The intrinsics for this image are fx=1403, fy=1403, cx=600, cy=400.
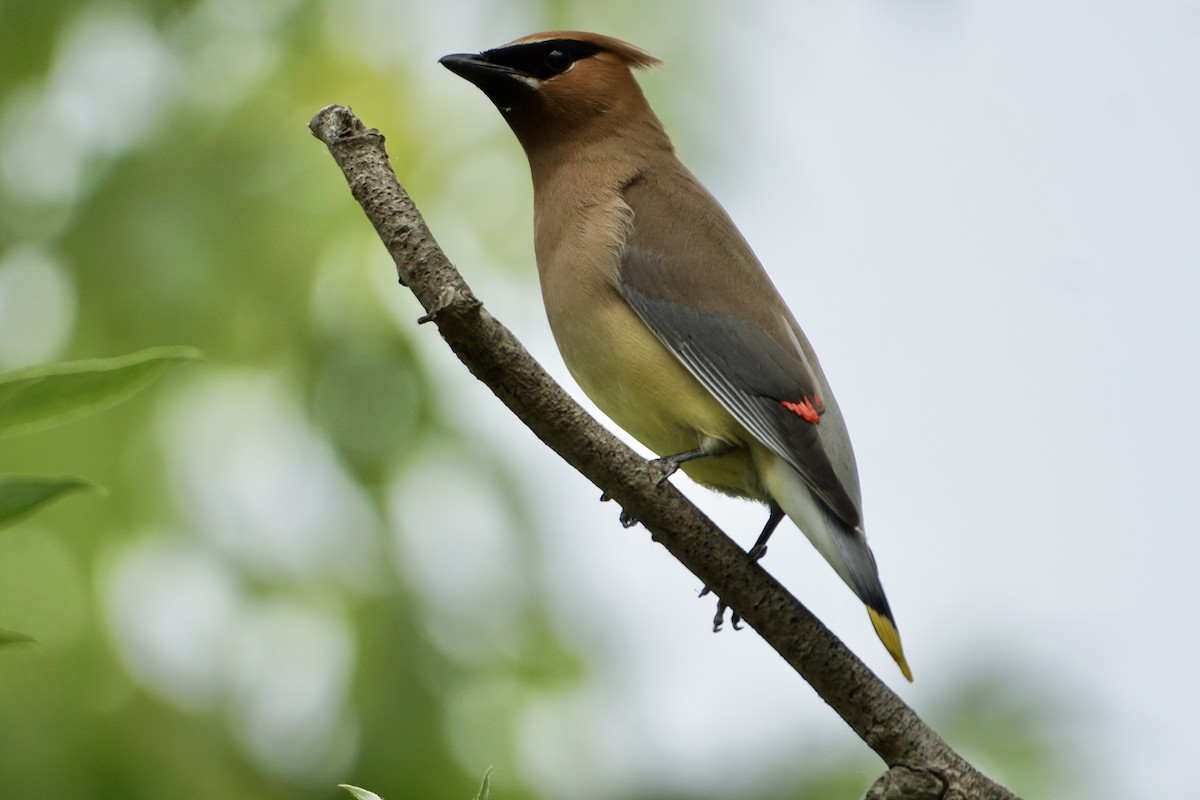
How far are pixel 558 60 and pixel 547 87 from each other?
0.34 feet

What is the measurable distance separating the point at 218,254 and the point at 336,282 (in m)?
0.53

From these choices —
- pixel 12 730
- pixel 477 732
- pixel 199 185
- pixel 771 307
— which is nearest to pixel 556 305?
pixel 771 307

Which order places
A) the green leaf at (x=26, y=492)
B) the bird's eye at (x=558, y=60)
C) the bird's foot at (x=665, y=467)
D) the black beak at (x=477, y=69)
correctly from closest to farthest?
the green leaf at (x=26, y=492) < the bird's foot at (x=665, y=467) < the black beak at (x=477, y=69) < the bird's eye at (x=558, y=60)

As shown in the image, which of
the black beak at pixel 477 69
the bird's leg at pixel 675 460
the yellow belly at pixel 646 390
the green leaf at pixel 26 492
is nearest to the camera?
the green leaf at pixel 26 492

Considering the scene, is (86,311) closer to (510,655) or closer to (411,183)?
(411,183)

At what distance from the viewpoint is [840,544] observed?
9.52ft

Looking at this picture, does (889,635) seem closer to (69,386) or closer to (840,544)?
(840,544)

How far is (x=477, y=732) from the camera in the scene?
4.97 m

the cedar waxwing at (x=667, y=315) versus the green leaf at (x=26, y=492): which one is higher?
the cedar waxwing at (x=667, y=315)

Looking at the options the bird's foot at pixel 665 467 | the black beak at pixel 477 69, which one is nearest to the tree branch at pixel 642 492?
the bird's foot at pixel 665 467

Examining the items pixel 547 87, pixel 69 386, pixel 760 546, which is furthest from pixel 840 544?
pixel 69 386

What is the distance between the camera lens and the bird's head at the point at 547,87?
12.1 ft

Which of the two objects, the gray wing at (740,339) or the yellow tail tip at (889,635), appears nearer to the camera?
the yellow tail tip at (889,635)

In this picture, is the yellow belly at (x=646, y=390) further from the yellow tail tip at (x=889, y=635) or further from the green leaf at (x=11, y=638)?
the green leaf at (x=11, y=638)
